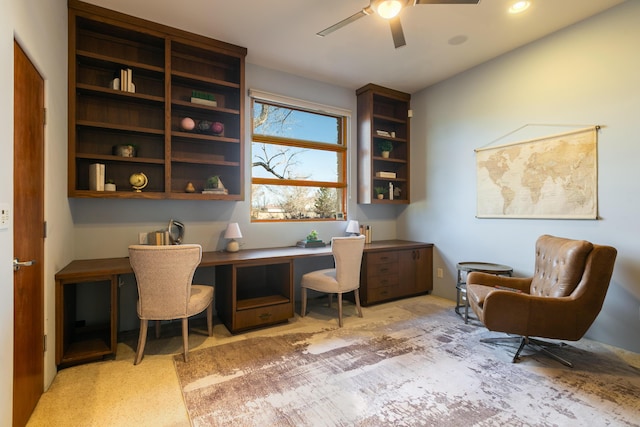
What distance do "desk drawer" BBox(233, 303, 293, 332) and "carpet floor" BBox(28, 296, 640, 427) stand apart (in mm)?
108

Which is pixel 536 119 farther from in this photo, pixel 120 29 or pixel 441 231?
pixel 120 29

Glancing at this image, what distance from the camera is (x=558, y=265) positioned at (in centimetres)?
248

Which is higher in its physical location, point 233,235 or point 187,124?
point 187,124

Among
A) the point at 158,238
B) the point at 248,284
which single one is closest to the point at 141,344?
the point at 158,238

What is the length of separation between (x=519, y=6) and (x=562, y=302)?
7.91ft

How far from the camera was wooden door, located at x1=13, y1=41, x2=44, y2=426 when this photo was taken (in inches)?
60.0

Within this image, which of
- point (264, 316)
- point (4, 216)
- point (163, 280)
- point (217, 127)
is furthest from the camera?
point (217, 127)

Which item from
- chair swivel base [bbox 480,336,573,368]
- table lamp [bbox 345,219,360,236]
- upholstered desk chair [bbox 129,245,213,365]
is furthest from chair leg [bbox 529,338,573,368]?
upholstered desk chair [bbox 129,245,213,365]

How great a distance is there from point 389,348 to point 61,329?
8.15ft

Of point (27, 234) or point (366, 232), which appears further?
point (366, 232)

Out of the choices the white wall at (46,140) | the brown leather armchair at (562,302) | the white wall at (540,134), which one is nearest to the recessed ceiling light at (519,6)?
the white wall at (540,134)

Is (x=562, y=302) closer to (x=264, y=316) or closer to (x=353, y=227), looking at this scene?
(x=353, y=227)

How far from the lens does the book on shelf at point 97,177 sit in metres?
2.67

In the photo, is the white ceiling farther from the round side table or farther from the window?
the round side table
